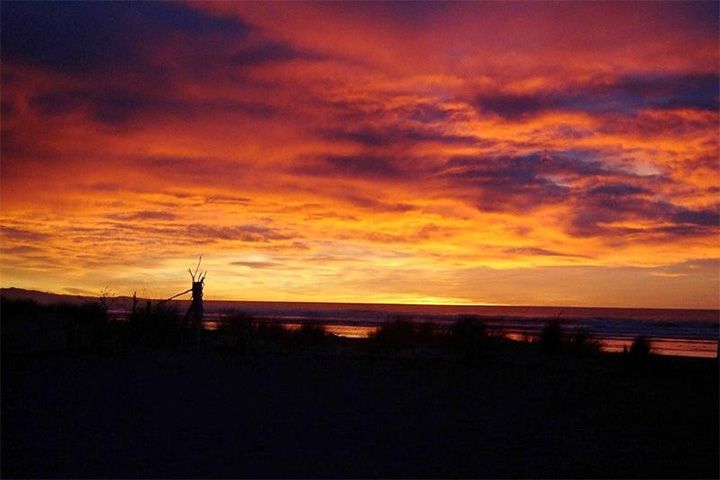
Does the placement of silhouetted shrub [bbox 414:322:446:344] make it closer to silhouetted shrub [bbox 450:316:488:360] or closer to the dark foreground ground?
silhouetted shrub [bbox 450:316:488:360]

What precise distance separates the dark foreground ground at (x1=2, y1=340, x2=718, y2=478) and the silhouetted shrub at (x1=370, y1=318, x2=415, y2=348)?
295 inches

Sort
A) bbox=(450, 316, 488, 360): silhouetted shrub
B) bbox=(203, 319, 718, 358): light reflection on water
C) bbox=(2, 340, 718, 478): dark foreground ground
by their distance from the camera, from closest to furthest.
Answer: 1. bbox=(2, 340, 718, 478): dark foreground ground
2. bbox=(450, 316, 488, 360): silhouetted shrub
3. bbox=(203, 319, 718, 358): light reflection on water

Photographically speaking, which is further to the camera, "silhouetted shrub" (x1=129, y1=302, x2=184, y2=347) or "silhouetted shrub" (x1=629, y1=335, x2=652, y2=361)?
"silhouetted shrub" (x1=129, y1=302, x2=184, y2=347)

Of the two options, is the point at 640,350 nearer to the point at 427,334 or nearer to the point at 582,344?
the point at 582,344

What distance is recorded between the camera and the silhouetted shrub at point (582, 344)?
2056cm

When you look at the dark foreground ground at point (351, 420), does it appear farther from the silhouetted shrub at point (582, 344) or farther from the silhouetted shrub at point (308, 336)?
the silhouetted shrub at point (308, 336)

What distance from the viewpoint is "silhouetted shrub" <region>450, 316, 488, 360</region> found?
2078 cm

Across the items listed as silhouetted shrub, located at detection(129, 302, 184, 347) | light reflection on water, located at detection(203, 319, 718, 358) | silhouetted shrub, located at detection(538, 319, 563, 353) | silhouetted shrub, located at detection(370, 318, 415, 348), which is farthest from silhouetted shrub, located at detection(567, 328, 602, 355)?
silhouetted shrub, located at detection(129, 302, 184, 347)

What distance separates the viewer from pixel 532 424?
9633 mm

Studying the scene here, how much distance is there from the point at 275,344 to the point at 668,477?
54.1ft

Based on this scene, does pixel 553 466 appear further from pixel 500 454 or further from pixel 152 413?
pixel 152 413

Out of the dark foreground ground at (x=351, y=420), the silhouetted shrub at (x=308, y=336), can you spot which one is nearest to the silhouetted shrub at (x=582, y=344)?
the dark foreground ground at (x=351, y=420)

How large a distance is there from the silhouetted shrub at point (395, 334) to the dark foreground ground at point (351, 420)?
7499mm

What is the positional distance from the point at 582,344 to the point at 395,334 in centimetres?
613
